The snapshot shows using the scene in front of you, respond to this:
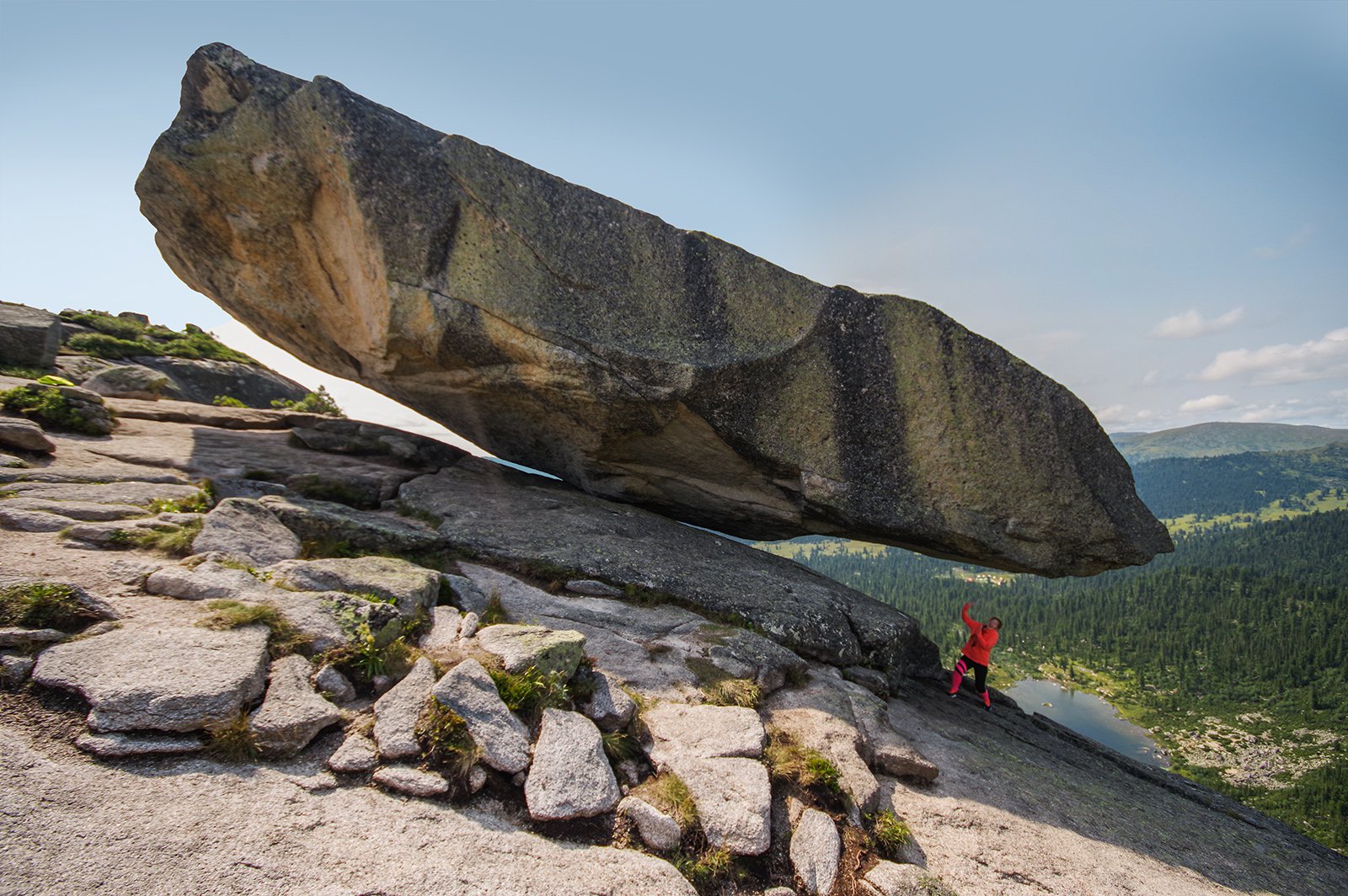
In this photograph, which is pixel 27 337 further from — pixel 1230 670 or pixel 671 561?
pixel 1230 670

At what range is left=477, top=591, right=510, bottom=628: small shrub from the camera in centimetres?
999

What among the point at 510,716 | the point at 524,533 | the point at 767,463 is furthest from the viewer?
the point at 767,463

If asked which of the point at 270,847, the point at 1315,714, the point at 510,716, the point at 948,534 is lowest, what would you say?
the point at 1315,714

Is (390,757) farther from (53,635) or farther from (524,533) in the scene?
(524,533)

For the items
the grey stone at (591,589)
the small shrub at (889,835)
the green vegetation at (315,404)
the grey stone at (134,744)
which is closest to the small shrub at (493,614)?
the grey stone at (591,589)

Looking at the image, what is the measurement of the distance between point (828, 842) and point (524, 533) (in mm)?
8911

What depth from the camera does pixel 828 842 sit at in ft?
24.2

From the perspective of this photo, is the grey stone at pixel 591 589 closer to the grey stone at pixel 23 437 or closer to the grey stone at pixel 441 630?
the grey stone at pixel 441 630

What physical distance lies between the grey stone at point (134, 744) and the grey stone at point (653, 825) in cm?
435

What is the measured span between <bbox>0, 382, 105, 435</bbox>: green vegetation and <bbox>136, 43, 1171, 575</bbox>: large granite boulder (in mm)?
5566

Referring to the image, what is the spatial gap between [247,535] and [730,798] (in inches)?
330

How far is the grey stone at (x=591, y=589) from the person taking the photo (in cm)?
1271

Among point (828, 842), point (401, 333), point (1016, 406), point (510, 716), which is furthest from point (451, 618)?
point (1016, 406)

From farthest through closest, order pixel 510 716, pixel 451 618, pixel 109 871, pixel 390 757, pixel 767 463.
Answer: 1. pixel 767 463
2. pixel 451 618
3. pixel 510 716
4. pixel 390 757
5. pixel 109 871
